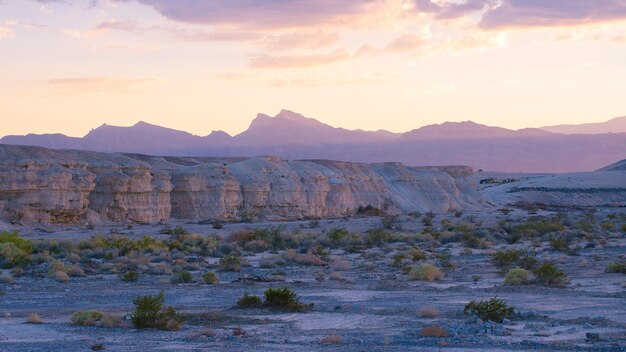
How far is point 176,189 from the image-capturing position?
61.6m

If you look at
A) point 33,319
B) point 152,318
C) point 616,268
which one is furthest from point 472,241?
point 33,319

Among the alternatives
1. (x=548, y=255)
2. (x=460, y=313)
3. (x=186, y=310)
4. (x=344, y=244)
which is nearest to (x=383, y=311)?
(x=460, y=313)

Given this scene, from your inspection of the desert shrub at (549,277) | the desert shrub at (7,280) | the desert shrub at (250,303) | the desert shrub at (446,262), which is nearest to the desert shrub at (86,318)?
the desert shrub at (250,303)

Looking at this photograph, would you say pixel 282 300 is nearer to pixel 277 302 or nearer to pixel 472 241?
pixel 277 302

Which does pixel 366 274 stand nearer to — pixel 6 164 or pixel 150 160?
pixel 6 164

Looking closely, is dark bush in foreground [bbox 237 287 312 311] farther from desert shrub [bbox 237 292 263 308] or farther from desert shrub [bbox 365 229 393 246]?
desert shrub [bbox 365 229 393 246]

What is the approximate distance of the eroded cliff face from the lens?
5050cm

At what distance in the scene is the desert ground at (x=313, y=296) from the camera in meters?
13.4

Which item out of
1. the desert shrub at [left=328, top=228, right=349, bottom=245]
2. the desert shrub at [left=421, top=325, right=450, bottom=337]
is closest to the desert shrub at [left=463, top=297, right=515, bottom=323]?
the desert shrub at [left=421, top=325, right=450, bottom=337]

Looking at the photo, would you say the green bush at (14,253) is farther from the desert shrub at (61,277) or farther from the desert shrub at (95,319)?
the desert shrub at (95,319)

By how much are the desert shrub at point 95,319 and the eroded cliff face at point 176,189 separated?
35860mm

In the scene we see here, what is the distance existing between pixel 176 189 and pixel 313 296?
4338cm

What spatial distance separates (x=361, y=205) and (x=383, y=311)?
206 feet

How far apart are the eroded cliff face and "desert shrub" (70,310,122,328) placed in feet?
118
